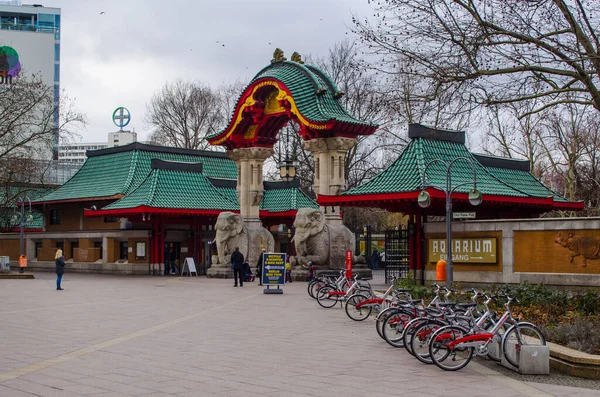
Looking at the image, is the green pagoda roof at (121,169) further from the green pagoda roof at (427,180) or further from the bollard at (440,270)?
the bollard at (440,270)

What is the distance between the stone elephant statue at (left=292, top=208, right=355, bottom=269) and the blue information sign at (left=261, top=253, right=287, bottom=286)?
23.2 feet

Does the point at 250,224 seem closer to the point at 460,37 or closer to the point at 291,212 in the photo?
the point at 291,212

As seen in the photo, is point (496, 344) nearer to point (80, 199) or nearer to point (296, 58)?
point (296, 58)

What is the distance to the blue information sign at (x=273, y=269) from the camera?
2806 cm

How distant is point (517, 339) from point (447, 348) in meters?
1.14

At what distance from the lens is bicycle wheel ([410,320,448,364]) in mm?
13086

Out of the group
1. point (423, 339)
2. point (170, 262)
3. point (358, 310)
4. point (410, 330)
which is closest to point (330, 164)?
point (170, 262)

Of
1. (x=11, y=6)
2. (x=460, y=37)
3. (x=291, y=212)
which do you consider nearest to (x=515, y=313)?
(x=460, y=37)

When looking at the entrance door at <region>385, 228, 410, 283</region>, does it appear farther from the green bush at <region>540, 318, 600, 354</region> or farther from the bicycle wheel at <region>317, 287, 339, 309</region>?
the green bush at <region>540, 318, 600, 354</region>

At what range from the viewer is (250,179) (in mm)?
40875

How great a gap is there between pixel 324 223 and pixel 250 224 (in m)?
6.11

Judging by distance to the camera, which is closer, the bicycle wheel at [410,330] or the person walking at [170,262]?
the bicycle wheel at [410,330]

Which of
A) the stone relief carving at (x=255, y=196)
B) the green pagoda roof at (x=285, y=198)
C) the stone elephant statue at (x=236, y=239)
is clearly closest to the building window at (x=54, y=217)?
the green pagoda roof at (x=285, y=198)

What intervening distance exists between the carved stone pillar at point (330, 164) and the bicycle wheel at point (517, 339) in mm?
23418
